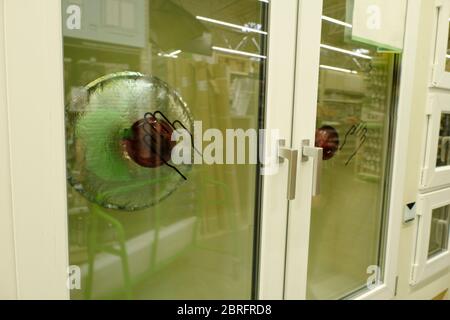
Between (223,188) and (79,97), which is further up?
(79,97)

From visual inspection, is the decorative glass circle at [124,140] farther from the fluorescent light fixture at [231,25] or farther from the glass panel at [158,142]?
the fluorescent light fixture at [231,25]

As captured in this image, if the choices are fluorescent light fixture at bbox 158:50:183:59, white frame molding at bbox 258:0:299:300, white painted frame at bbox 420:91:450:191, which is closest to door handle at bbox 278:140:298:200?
white frame molding at bbox 258:0:299:300

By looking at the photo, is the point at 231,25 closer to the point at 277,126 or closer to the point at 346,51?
the point at 277,126

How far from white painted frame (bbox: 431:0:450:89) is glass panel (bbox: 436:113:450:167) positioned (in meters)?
0.23

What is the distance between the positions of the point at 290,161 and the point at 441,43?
38.6 inches

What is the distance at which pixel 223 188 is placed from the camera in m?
0.97

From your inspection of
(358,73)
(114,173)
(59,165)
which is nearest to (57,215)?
(59,165)

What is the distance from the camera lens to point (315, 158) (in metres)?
0.88

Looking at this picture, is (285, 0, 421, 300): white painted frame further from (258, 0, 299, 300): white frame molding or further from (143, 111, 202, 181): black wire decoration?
(143, 111, 202, 181): black wire decoration

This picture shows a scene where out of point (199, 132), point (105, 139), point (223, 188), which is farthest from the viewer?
point (223, 188)

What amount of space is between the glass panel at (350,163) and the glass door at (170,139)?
0.29 m

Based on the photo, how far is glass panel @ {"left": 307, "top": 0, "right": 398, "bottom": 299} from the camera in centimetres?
110

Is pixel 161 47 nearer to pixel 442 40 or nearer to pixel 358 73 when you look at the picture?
pixel 358 73

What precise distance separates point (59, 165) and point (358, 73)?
110 cm
